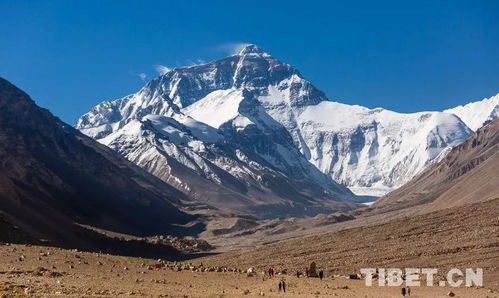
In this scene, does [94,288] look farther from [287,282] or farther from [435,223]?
[435,223]

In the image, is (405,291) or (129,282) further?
(405,291)

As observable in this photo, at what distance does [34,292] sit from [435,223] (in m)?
75.9

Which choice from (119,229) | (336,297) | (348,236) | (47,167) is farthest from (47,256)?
(47,167)

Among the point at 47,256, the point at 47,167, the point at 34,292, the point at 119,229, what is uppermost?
the point at 47,167

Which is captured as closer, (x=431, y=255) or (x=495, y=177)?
(x=431, y=255)

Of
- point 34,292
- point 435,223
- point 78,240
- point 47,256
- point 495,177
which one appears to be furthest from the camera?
point 495,177

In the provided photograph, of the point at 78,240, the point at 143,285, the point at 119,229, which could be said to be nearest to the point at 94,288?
the point at 143,285

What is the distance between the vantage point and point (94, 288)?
35.6 meters

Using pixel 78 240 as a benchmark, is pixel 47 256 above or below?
below

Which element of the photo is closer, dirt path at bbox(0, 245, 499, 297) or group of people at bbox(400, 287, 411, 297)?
dirt path at bbox(0, 245, 499, 297)

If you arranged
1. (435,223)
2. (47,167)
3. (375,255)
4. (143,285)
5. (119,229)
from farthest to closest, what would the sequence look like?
(47,167) < (119,229) < (435,223) < (375,255) < (143,285)

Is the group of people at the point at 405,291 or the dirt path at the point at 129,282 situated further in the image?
the group of people at the point at 405,291

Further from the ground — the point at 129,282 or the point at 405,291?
the point at 405,291

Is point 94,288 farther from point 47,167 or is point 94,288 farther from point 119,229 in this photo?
point 47,167
